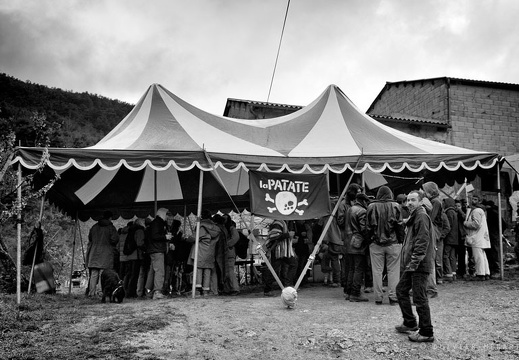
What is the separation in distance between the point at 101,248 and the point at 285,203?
11.9 ft

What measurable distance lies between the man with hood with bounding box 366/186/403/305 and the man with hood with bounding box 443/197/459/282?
277cm

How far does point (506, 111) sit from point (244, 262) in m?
16.1

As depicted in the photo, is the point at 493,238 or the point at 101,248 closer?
the point at 101,248

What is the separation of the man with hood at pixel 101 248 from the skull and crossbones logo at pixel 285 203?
3.17 m

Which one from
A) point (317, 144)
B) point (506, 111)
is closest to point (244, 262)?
point (317, 144)

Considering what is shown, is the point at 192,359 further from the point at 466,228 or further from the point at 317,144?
the point at 466,228

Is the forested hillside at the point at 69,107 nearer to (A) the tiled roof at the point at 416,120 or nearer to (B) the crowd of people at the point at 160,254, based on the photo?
(A) the tiled roof at the point at 416,120

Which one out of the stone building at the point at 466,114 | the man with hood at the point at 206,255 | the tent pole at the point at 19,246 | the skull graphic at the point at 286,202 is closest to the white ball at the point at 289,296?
the skull graphic at the point at 286,202

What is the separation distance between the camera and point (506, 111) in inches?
825

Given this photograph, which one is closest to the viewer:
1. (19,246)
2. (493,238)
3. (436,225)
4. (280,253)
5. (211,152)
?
(19,246)

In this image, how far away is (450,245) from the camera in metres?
9.06

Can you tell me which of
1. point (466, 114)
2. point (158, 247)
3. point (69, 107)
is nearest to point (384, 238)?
point (158, 247)

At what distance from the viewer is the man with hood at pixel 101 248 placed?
8852 millimetres

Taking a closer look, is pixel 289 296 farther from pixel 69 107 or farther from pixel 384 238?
pixel 69 107
